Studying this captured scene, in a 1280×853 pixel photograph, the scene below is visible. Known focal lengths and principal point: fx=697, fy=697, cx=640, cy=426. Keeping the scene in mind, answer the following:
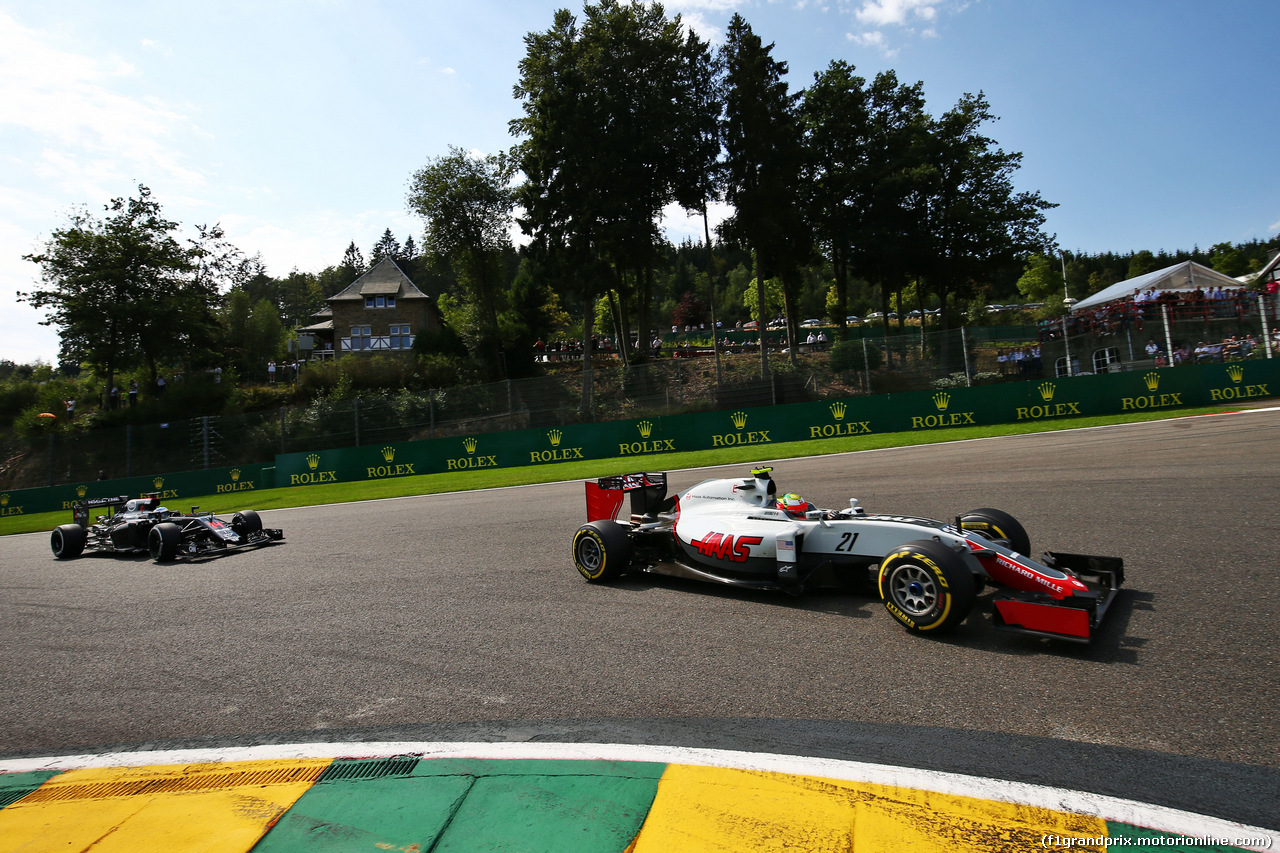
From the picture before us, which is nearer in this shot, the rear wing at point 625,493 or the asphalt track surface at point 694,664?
the asphalt track surface at point 694,664

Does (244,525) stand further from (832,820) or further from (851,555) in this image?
(832,820)

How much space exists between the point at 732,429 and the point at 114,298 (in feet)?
120

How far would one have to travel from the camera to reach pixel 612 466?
69.1 feet

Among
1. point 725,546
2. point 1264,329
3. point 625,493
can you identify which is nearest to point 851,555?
point 725,546

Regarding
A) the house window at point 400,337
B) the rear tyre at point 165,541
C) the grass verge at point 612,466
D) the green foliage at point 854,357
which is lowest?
the rear tyre at point 165,541

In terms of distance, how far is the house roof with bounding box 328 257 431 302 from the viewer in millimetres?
52500

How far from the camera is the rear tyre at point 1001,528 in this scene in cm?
598

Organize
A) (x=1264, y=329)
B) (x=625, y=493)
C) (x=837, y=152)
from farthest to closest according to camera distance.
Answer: (x=837, y=152) < (x=1264, y=329) < (x=625, y=493)

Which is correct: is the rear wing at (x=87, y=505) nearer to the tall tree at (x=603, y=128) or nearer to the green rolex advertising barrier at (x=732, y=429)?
the green rolex advertising barrier at (x=732, y=429)

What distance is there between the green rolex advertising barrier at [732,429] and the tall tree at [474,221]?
20.8 meters

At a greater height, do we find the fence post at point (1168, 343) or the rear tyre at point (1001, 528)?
the fence post at point (1168, 343)

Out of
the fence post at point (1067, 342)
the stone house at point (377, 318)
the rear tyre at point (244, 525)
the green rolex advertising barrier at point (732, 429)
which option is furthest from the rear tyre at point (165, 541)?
the stone house at point (377, 318)

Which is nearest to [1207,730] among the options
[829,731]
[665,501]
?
[829,731]

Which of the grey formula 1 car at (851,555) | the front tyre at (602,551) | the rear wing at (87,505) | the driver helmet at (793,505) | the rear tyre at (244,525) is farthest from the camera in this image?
the rear wing at (87,505)
